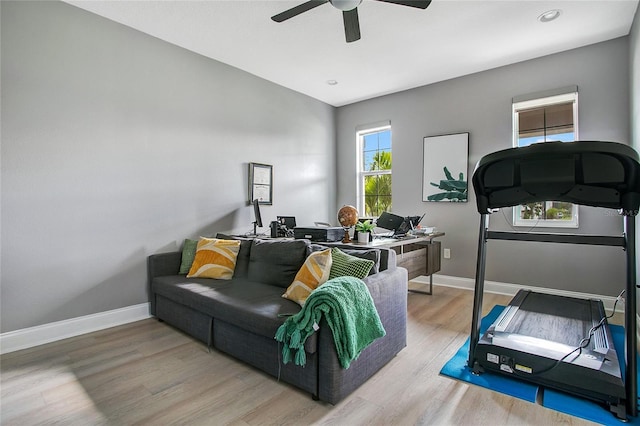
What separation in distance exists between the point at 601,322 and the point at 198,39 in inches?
172

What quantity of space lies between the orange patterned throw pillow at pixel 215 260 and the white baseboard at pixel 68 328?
0.70m

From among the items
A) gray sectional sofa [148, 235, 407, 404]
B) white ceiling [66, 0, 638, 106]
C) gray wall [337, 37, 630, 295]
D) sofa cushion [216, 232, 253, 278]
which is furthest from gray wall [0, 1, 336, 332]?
gray wall [337, 37, 630, 295]

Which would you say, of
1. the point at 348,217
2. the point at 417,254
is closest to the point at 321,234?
the point at 348,217

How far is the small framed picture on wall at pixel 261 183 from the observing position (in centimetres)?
429

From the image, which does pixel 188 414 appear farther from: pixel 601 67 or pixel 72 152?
pixel 601 67

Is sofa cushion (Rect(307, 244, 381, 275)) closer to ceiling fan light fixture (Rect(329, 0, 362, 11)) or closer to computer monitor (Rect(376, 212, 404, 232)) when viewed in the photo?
computer monitor (Rect(376, 212, 404, 232))

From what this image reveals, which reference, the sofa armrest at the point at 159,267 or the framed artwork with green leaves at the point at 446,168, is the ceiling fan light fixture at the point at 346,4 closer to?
the framed artwork with green leaves at the point at 446,168

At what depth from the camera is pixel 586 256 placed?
141 inches

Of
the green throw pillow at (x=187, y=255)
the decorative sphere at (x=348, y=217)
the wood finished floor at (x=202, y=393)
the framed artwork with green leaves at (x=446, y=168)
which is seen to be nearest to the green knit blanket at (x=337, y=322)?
the wood finished floor at (x=202, y=393)

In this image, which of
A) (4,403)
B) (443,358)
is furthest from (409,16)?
(4,403)

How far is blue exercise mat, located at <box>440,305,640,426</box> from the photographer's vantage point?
5.68 ft

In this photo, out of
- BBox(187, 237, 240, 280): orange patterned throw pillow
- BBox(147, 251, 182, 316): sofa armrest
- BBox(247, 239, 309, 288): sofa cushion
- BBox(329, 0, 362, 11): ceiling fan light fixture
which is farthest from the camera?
BBox(147, 251, 182, 316): sofa armrest

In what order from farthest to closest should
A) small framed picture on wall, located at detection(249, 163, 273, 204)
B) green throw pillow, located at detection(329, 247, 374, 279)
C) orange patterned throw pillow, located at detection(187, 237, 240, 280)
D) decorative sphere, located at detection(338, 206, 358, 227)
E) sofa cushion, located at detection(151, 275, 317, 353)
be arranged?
small framed picture on wall, located at detection(249, 163, 273, 204)
decorative sphere, located at detection(338, 206, 358, 227)
orange patterned throw pillow, located at detection(187, 237, 240, 280)
green throw pillow, located at detection(329, 247, 374, 279)
sofa cushion, located at detection(151, 275, 317, 353)

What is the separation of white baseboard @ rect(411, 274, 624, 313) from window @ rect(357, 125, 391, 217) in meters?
1.34
